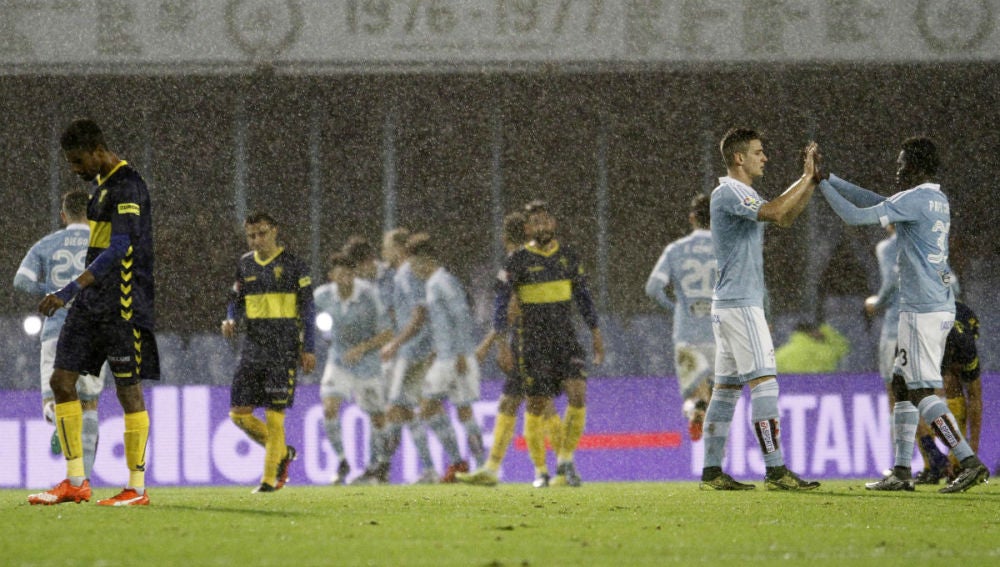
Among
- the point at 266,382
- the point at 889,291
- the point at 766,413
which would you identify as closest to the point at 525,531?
the point at 766,413

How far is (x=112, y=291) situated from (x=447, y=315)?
622cm

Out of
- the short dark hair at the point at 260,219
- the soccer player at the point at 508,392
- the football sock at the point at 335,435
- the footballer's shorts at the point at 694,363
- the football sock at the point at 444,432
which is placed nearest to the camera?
the short dark hair at the point at 260,219

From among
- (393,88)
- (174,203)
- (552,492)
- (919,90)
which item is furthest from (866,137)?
(552,492)

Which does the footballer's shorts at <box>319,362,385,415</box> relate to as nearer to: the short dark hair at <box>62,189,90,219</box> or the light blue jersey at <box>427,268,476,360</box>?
the light blue jersey at <box>427,268,476,360</box>

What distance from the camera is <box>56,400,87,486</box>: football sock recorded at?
799cm

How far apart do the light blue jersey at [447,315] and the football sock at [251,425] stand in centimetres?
304

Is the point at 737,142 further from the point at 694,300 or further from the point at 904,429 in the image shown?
the point at 694,300

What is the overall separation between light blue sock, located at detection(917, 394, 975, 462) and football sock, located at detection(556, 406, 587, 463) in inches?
139

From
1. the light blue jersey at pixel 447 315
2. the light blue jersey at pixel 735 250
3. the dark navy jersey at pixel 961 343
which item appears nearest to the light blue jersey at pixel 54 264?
the light blue jersey at pixel 447 315

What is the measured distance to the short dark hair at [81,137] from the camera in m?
7.70

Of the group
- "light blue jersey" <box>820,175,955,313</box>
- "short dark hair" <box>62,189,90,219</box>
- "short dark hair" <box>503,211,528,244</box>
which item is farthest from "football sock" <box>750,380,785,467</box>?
"short dark hair" <box>62,189,90,219</box>

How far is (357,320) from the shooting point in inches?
562

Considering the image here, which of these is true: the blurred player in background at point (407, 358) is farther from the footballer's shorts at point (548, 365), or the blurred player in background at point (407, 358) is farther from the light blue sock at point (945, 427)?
the light blue sock at point (945, 427)

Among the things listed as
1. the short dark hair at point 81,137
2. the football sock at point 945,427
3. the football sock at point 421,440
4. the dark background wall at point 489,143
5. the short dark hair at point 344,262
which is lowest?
the football sock at point 421,440
